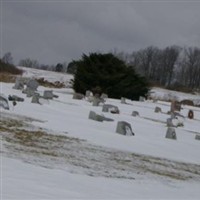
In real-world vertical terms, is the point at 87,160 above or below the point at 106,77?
below

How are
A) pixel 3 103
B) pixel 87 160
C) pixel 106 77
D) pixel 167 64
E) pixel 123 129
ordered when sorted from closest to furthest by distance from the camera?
pixel 87 160
pixel 123 129
pixel 3 103
pixel 106 77
pixel 167 64

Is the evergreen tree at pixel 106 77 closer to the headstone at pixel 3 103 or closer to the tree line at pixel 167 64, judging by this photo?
the headstone at pixel 3 103

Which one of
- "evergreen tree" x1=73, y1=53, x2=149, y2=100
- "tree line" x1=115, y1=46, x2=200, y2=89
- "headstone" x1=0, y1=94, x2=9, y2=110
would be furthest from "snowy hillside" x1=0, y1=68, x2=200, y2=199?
"tree line" x1=115, y1=46, x2=200, y2=89

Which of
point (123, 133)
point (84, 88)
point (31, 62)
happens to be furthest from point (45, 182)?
point (31, 62)

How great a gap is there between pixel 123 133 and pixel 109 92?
2088 centimetres

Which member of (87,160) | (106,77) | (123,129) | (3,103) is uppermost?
(106,77)

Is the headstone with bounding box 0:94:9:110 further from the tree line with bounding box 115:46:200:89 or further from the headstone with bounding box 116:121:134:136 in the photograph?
the tree line with bounding box 115:46:200:89

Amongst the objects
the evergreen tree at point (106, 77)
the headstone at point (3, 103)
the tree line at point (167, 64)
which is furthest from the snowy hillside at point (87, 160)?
the tree line at point (167, 64)

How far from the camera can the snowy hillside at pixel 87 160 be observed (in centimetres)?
731

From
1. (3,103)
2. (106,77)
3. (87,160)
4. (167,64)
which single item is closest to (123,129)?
(3,103)

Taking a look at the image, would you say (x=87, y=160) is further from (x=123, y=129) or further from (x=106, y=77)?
(x=106, y=77)

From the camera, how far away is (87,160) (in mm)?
10500

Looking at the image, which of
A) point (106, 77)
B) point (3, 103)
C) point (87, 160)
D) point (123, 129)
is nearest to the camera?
point (87, 160)

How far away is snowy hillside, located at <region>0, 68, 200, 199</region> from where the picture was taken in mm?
7309
